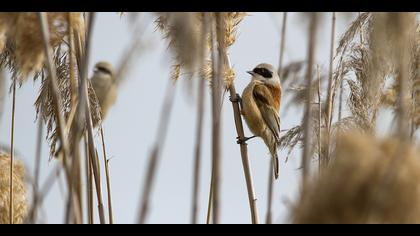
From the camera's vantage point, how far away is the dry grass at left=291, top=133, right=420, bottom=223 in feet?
4.43

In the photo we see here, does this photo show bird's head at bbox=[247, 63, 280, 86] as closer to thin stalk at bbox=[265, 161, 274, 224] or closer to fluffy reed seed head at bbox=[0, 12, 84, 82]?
thin stalk at bbox=[265, 161, 274, 224]

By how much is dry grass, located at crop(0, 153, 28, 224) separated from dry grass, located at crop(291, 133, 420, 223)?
7.12 feet

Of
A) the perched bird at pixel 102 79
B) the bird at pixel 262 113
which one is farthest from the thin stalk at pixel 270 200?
the perched bird at pixel 102 79

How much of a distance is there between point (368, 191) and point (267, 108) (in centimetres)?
384

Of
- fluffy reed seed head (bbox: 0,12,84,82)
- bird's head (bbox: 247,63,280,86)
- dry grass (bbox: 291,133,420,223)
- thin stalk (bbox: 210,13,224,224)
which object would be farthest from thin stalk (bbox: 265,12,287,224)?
bird's head (bbox: 247,63,280,86)

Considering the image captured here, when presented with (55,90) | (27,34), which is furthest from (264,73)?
(55,90)

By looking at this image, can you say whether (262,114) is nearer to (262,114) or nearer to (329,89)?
(262,114)

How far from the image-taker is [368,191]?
1359mm

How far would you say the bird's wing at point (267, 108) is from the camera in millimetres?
5129

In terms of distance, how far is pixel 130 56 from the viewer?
196 centimetres

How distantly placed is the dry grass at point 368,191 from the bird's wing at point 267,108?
12.1 ft
